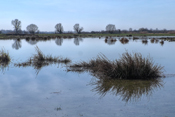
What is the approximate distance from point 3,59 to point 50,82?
6.44m

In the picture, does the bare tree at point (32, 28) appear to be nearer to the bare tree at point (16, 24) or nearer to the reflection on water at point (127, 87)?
the bare tree at point (16, 24)

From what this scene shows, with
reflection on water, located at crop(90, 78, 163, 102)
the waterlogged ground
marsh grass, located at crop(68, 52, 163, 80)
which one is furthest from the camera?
marsh grass, located at crop(68, 52, 163, 80)

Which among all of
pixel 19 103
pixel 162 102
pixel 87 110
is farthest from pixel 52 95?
pixel 162 102

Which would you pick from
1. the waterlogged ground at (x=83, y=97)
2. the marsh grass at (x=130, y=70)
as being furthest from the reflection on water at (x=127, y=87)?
the marsh grass at (x=130, y=70)

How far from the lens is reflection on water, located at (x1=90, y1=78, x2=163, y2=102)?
20.4 ft

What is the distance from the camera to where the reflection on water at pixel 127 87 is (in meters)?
6.20

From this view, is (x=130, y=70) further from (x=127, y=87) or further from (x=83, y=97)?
(x=83, y=97)

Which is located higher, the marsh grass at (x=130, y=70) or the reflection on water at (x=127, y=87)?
the marsh grass at (x=130, y=70)

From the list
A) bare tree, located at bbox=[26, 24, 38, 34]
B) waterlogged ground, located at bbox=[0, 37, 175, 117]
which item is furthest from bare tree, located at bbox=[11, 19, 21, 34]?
waterlogged ground, located at bbox=[0, 37, 175, 117]

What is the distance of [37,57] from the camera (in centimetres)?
1291

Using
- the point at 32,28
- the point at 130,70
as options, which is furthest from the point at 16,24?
the point at 130,70

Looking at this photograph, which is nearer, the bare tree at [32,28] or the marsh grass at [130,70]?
the marsh grass at [130,70]

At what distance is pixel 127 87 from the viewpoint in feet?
22.8

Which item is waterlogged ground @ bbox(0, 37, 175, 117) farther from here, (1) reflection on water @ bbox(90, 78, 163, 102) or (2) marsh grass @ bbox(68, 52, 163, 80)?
(2) marsh grass @ bbox(68, 52, 163, 80)
